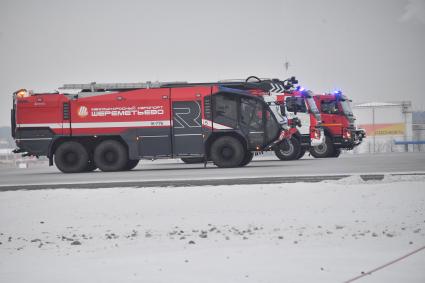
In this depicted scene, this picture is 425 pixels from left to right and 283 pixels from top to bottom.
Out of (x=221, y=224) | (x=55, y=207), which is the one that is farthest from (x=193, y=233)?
(x=55, y=207)

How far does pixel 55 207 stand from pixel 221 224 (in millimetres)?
3864

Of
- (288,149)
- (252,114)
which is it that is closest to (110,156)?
(252,114)

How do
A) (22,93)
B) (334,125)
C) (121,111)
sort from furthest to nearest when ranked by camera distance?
(334,125), (22,93), (121,111)

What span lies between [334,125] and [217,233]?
21.6 meters

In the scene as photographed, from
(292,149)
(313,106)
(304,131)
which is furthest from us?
(313,106)

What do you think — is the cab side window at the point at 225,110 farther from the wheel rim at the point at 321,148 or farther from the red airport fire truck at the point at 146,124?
the wheel rim at the point at 321,148

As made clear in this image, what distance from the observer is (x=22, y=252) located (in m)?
9.46

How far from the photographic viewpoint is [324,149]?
3108 cm

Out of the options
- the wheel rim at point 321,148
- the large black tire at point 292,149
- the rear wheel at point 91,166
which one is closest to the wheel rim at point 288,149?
the large black tire at point 292,149

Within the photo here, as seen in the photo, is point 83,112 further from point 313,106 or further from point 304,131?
point 313,106

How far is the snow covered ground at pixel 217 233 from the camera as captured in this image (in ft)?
25.6

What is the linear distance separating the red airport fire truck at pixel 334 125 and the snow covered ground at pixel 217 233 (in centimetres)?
1589

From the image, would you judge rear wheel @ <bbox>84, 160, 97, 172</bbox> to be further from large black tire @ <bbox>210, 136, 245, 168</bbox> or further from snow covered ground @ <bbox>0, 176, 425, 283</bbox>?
snow covered ground @ <bbox>0, 176, 425, 283</bbox>

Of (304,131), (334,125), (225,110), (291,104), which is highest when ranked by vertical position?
(291,104)
